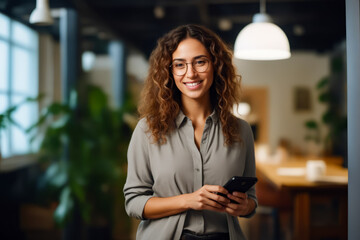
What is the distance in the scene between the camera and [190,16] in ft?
19.9

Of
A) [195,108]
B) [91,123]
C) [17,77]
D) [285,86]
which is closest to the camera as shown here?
[195,108]

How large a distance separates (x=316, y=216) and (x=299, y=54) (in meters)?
5.92

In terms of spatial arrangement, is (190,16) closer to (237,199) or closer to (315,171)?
(315,171)

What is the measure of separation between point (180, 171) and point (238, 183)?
234mm

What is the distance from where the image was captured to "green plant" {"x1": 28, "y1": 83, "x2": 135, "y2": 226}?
4129mm

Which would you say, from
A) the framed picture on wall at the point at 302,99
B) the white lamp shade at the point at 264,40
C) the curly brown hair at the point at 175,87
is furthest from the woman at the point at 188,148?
the framed picture on wall at the point at 302,99

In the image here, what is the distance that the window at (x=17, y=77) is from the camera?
11.7 feet

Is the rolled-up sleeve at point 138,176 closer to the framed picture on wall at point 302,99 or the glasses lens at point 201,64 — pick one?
the glasses lens at point 201,64

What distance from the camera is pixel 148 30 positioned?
24.1 ft

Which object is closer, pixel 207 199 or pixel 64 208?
pixel 207 199

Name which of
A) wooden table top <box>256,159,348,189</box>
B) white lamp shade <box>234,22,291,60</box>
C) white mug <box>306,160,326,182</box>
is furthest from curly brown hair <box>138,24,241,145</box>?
white mug <box>306,160,326,182</box>

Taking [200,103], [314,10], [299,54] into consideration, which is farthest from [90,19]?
[299,54]

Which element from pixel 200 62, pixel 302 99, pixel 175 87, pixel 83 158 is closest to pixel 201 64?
pixel 200 62

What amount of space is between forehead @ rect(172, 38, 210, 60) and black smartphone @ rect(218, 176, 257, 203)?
50 cm
